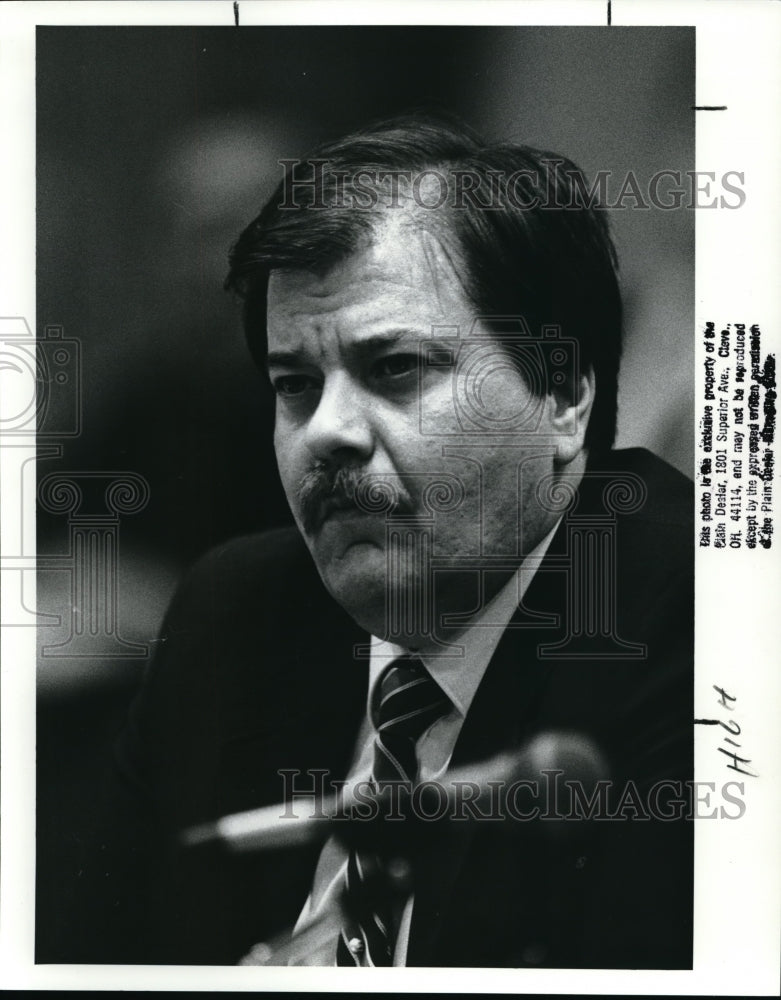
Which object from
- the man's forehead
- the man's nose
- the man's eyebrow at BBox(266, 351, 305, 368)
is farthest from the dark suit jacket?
the man's forehead

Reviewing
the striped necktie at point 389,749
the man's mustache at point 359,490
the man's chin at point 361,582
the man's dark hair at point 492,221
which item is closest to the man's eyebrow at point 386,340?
the man's dark hair at point 492,221

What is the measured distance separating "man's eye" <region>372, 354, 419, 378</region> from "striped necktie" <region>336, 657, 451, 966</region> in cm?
58

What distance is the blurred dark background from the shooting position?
206 centimetres

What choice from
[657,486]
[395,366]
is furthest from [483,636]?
[395,366]

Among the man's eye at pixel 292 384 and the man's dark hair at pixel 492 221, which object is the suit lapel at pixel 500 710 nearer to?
the man's dark hair at pixel 492 221

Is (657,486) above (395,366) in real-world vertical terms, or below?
below

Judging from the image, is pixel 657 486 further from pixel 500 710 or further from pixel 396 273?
pixel 396 273

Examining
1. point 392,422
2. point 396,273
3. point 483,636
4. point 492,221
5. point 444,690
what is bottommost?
point 444,690

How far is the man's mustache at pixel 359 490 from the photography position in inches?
80.3

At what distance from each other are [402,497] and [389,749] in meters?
0.52

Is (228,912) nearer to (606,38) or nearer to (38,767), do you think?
(38,767)

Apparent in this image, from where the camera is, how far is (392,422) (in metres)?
2.03

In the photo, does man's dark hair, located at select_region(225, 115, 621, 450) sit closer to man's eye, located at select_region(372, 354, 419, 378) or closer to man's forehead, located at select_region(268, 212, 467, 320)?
man's forehead, located at select_region(268, 212, 467, 320)

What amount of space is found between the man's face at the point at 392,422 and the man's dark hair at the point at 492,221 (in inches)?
2.3
